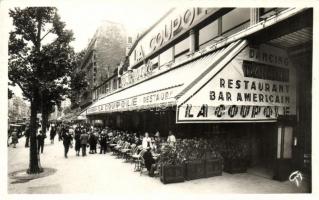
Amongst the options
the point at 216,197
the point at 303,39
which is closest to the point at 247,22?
the point at 303,39

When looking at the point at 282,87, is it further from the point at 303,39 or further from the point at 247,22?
the point at 247,22

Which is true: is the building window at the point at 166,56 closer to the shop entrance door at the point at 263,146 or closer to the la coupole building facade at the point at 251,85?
the la coupole building facade at the point at 251,85

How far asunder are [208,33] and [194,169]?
19.1ft

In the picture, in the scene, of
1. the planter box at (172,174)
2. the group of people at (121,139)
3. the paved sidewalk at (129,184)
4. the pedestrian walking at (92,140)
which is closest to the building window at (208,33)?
the group of people at (121,139)

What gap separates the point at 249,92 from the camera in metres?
8.42

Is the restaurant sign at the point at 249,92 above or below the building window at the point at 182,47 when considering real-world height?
below

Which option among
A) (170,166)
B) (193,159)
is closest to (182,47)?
(193,159)

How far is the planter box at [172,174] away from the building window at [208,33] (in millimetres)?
5687

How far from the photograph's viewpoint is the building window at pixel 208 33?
11.7 metres

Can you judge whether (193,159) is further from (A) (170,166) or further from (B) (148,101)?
(B) (148,101)

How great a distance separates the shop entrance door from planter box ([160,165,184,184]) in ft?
11.4

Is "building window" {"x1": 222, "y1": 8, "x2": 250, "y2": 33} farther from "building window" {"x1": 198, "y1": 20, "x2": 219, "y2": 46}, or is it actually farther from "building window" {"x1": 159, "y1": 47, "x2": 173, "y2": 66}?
"building window" {"x1": 159, "y1": 47, "x2": 173, "y2": 66}

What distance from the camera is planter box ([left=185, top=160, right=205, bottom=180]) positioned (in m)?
9.36

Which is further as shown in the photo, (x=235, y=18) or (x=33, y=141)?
(x=33, y=141)
